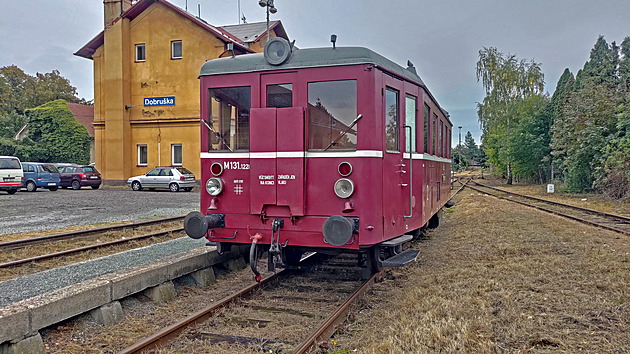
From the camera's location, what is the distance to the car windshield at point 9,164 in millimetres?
21542

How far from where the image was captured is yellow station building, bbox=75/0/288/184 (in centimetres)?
2803

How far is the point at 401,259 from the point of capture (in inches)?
229

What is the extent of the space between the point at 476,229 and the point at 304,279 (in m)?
6.40

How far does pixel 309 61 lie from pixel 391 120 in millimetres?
1242

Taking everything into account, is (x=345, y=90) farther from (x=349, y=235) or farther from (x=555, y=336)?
(x=555, y=336)

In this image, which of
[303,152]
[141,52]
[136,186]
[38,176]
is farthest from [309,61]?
[141,52]

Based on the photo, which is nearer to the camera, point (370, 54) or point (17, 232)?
point (370, 54)

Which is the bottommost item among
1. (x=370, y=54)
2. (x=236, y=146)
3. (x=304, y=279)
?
(x=304, y=279)

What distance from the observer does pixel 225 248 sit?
6254 millimetres

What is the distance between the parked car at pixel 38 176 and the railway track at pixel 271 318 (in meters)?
22.8

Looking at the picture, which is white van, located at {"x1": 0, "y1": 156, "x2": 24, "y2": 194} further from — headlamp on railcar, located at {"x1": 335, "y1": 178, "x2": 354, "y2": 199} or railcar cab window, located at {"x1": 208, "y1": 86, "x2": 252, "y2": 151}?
headlamp on railcar, located at {"x1": 335, "y1": 178, "x2": 354, "y2": 199}

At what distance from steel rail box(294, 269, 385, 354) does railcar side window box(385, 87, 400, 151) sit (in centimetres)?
181

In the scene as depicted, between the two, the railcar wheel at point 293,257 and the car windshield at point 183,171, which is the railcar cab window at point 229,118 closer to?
the railcar wheel at point 293,257

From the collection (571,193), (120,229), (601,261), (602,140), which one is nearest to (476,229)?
(601,261)
